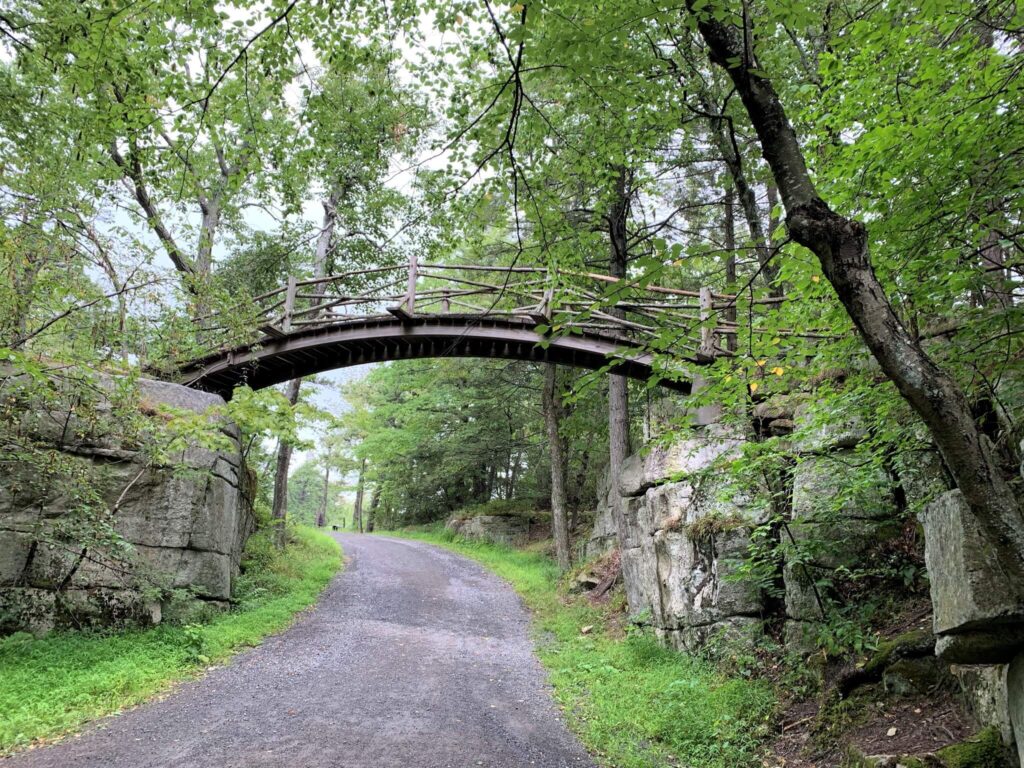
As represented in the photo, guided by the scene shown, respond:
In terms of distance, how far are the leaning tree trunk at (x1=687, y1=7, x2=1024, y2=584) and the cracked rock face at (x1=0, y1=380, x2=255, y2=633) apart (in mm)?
6831

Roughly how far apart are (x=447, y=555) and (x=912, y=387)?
15830mm

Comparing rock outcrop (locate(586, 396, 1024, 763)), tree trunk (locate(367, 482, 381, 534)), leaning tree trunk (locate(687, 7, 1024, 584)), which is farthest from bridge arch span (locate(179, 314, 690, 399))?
tree trunk (locate(367, 482, 381, 534))

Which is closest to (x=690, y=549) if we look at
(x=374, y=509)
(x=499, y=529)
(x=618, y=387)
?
(x=618, y=387)

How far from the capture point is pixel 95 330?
217 inches

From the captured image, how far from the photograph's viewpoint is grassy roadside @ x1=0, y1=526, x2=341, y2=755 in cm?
485

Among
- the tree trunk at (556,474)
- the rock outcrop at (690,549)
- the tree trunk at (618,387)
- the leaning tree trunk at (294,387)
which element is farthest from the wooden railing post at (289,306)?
the rock outcrop at (690,549)

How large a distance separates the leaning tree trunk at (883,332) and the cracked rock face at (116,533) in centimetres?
683

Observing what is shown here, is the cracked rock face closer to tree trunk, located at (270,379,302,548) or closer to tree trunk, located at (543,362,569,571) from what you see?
tree trunk, located at (270,379,302,548)

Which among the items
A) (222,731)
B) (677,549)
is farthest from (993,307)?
(222,731)

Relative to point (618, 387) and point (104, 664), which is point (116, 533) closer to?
point (104, 664)

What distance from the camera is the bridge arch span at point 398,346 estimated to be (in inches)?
382

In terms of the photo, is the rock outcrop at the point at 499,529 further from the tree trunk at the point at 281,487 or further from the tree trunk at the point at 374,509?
the tree trunk at the point at 374,509

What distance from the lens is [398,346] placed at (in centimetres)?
1097

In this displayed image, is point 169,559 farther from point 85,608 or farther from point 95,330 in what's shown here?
point 95,330
